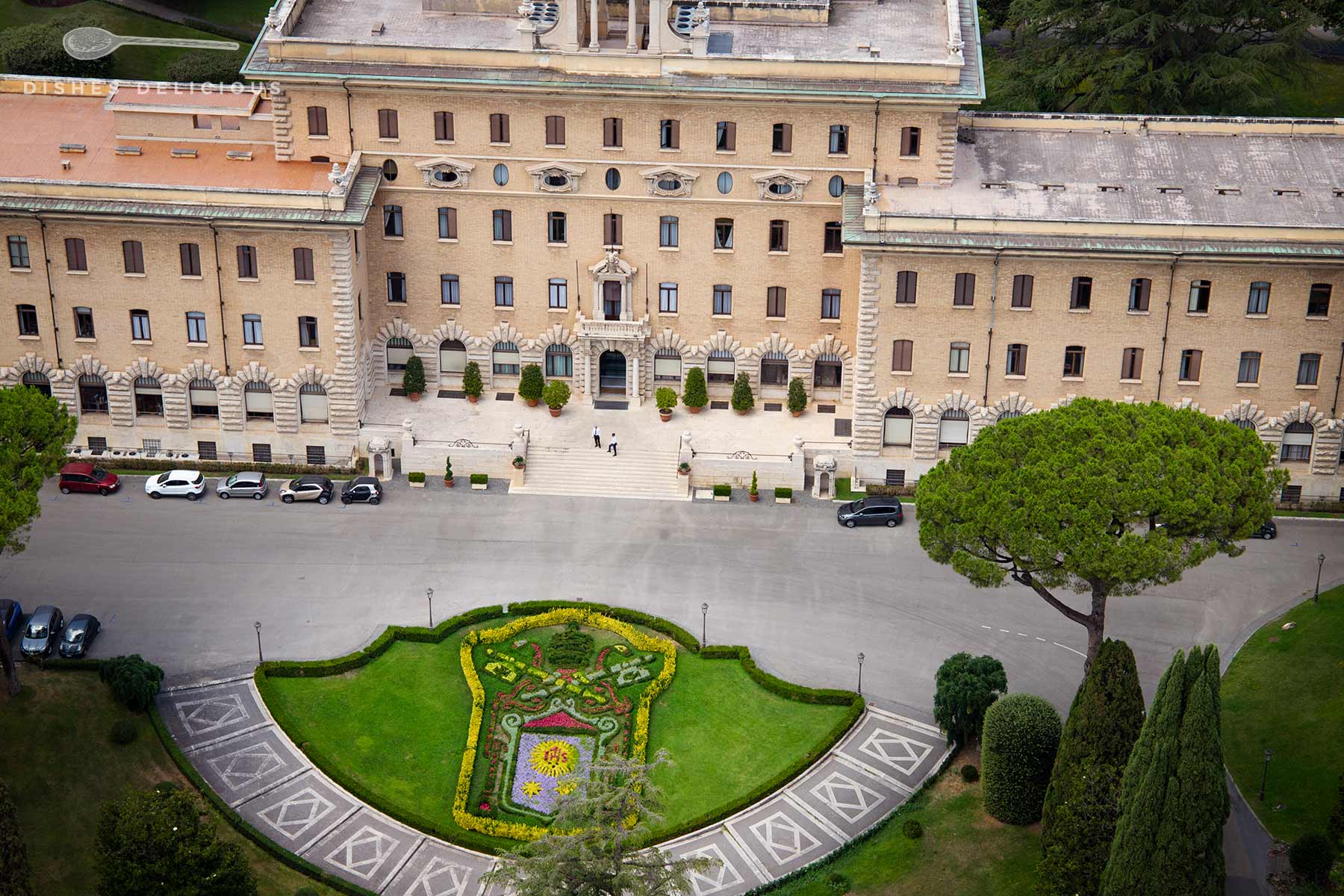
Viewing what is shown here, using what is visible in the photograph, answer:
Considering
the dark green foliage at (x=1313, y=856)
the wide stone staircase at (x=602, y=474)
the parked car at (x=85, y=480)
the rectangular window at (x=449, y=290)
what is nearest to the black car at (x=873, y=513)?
the wide stone staircase at (x=602, y=474)

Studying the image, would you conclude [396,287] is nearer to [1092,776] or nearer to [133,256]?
[133,256]

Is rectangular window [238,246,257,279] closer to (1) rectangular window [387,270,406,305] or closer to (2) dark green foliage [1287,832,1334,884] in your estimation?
(1) rectangular window [387,270,406,305]

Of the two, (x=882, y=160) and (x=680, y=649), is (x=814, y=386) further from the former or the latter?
(x=680, y=649)

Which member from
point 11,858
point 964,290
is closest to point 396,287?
point 964,290

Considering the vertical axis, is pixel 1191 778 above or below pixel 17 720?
above

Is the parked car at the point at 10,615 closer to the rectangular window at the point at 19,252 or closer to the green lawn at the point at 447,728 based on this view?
the green lawn at the point at 447,728

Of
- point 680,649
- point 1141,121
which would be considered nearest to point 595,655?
point 680,649
